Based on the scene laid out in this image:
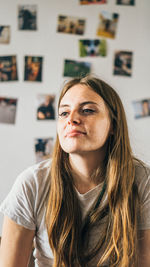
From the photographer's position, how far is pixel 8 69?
152 centimetres

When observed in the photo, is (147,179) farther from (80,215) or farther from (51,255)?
(51,255)

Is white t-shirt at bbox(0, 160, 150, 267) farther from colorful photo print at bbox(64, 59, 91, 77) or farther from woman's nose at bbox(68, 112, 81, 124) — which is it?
colorful photo print at bbox(64, 59, 91, 77)

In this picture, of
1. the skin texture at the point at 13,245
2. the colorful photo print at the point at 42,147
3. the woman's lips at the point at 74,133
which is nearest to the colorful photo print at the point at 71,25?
the colorful photo print at the point at 42,147

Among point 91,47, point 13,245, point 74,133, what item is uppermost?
point 91,47

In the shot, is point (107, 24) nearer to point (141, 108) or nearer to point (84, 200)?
point (141, 108)

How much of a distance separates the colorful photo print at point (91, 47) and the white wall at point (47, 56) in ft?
0.09

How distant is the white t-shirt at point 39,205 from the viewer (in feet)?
2.93

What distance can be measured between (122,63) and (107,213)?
3.23ft

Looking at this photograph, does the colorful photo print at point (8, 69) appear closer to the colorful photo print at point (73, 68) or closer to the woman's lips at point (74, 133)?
the colorful photo print at point (73, 68)

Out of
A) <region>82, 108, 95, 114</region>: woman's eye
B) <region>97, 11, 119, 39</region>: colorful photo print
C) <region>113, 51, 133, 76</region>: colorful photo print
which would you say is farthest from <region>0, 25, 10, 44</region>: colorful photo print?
<region>82, 108, 95, 114</region>: woman's eye

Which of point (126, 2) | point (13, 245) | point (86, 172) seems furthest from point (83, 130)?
point (126, 2)

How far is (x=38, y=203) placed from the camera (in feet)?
3.01

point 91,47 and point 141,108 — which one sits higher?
point 91,47

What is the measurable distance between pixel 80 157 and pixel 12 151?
72cm
